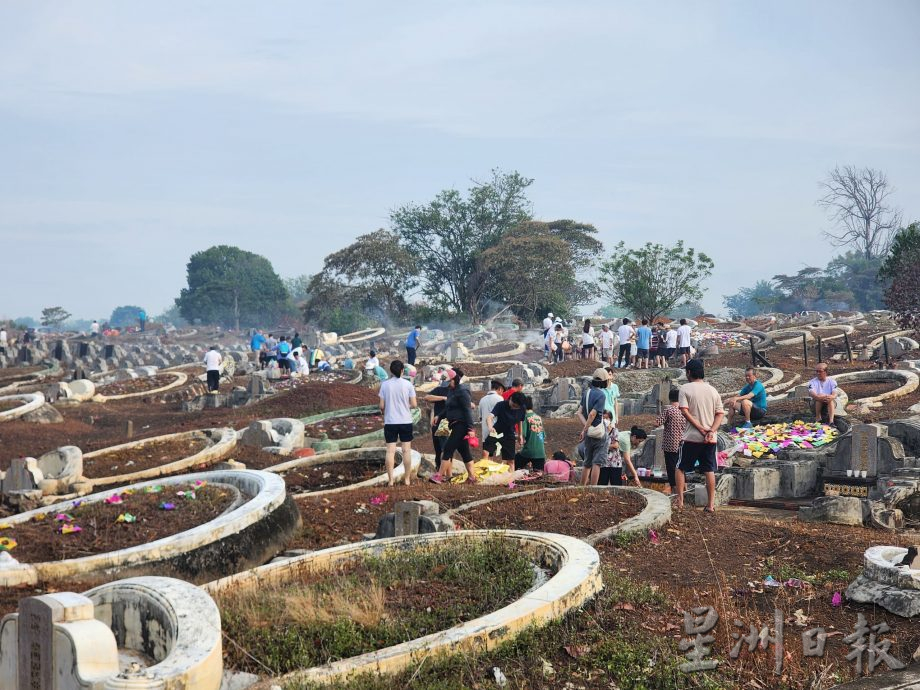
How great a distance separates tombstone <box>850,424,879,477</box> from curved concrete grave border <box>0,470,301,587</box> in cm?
752

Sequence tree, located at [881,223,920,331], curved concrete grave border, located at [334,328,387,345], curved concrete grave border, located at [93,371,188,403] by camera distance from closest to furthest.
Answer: curved concrete grave border, located at [93,371,188,403] < tree, located at [881,223,920,331] < curved concrete grave border, located at [334,328,387,345]

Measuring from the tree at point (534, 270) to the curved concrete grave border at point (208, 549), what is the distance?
149 feet

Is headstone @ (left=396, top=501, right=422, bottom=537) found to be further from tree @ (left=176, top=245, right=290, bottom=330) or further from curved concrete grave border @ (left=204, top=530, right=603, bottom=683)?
tree @ (left=176, top=245, right=290, bottom=330)

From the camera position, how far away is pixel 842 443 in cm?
1327

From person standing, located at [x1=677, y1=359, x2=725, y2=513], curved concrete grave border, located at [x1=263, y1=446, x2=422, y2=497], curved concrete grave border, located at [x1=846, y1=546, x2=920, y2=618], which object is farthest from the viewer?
curved concrete grave border, located at [x1=263, y1=446, x2=422, y2=497]

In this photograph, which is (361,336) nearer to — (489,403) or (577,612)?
(489,403)

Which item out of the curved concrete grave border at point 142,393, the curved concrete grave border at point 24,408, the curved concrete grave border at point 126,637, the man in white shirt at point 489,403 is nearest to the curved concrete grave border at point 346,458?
the man in white shirt at point 489,403

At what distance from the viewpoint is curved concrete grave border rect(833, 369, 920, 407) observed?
18811 millimetres

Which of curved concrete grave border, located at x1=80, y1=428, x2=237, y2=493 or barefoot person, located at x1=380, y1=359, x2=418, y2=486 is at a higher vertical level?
barefoot person, located at x1=380, y1=359, x2=418, y2=486

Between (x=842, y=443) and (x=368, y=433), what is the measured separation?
9197 mm

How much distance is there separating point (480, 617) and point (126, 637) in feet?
6.91

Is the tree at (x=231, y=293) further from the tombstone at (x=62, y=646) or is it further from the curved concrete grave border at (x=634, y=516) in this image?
the tombstone at (x=62, y=646)

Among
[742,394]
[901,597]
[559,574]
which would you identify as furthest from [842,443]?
[559,574]

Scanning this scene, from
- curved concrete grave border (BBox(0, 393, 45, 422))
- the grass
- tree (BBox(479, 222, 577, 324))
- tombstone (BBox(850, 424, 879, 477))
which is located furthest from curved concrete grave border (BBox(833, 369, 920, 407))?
tree (BBox(479, 222, 577, 324))
